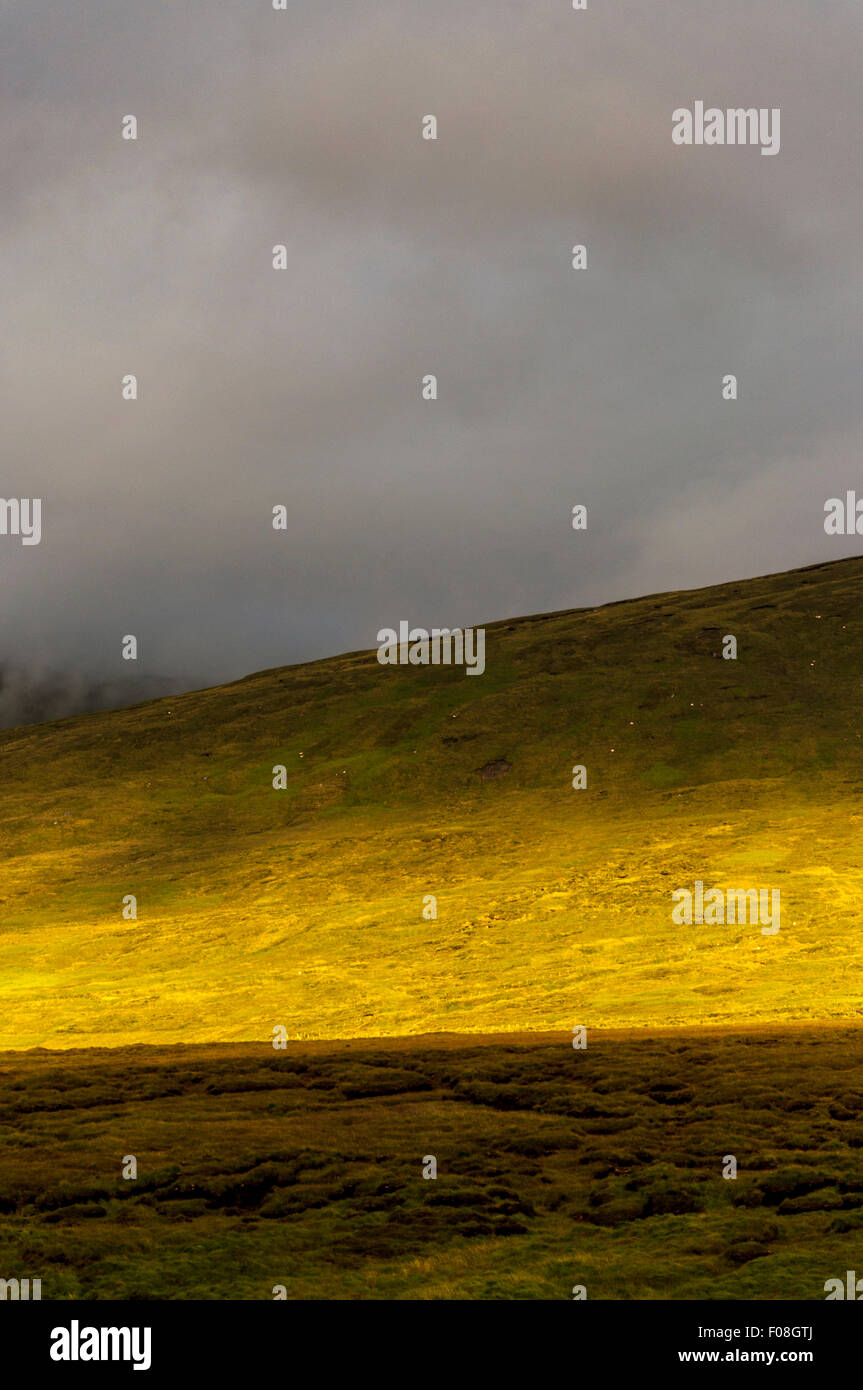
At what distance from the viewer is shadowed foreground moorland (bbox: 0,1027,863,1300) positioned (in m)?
29.9

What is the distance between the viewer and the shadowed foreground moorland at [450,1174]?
98.1ft

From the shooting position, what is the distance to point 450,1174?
40344mm

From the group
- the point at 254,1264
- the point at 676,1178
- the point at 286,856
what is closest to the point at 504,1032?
the point at 676,1178

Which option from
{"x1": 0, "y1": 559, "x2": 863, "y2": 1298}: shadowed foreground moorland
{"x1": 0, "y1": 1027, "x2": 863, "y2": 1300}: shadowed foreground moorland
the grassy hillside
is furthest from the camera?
the grassy hillside

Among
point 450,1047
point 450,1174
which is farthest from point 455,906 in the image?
point 450,1174

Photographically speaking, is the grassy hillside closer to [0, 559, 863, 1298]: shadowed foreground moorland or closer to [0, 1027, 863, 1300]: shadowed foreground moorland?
[0, 559, 863, 1298]: shadowed foreground moorland

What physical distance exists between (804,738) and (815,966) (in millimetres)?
106515

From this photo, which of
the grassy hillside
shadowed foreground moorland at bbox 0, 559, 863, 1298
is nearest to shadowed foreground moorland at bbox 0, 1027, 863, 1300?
shadowed foreground moorland at bbox 0, 559, 863, 1298

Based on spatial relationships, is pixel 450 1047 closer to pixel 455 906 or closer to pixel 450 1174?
pixel 450 1174

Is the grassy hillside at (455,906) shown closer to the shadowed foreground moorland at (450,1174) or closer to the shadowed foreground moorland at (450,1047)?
the shadowed foreground moorland at (450,1047)

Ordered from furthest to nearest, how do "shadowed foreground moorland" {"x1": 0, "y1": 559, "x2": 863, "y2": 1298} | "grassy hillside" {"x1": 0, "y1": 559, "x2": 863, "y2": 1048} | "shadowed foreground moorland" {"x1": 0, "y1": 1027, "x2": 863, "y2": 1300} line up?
1. "grassy hillside" {"x1": 0, "y1": 559, "x2": 863, "y2": 1048}
2. "shadowed foreground moorland" {"x1": 0, "y1": 559, "x2": 863, "y2": 1298}
3. "shadowed foreground moorland" {"x1": 0, "y1": 1027, "x2": 863, "y2": 1300}

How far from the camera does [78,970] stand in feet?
398

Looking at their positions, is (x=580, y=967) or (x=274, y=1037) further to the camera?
(x=580, y=967)
